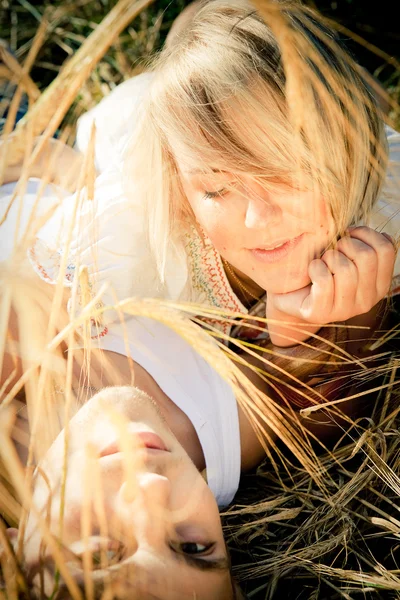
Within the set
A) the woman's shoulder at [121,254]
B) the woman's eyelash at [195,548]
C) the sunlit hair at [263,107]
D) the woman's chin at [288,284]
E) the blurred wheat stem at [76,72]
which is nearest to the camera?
the blurred wheat stem at [76,72]

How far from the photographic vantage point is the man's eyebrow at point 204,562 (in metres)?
0.76

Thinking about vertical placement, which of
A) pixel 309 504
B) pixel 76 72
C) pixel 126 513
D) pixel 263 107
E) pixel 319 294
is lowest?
pixel 309 504

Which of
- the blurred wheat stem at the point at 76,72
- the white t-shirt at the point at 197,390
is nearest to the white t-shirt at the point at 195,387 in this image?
the white t-shirt at the point at 197,390

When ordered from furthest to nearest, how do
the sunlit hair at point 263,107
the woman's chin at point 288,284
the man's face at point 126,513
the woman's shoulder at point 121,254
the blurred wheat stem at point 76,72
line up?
the woman's shoulder at point 121,254 → the woman's chin at point 288,284 → the sunlit hair at point 263,107 → the man's face at point 126,513 → the blurred wheat stem at point 76,72

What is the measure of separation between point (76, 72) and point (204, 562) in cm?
62

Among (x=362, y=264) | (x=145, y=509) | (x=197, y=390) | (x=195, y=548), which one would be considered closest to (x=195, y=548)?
(x=195, y=548)

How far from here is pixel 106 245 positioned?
132 cm

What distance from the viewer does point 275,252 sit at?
3.58ft

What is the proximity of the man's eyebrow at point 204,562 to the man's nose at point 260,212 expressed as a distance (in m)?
0.53

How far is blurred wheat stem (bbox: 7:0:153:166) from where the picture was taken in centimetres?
57

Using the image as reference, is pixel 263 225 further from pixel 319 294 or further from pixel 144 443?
pixel 144 443

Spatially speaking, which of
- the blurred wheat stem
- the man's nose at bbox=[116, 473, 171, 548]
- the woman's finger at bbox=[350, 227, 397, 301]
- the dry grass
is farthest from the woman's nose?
the woman's finger at bbox=[350, 227, 397, 301]

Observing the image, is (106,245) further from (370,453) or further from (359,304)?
(370,453)

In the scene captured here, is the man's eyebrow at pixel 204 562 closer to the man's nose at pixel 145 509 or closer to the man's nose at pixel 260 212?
the man's nose at pixel 145 509
